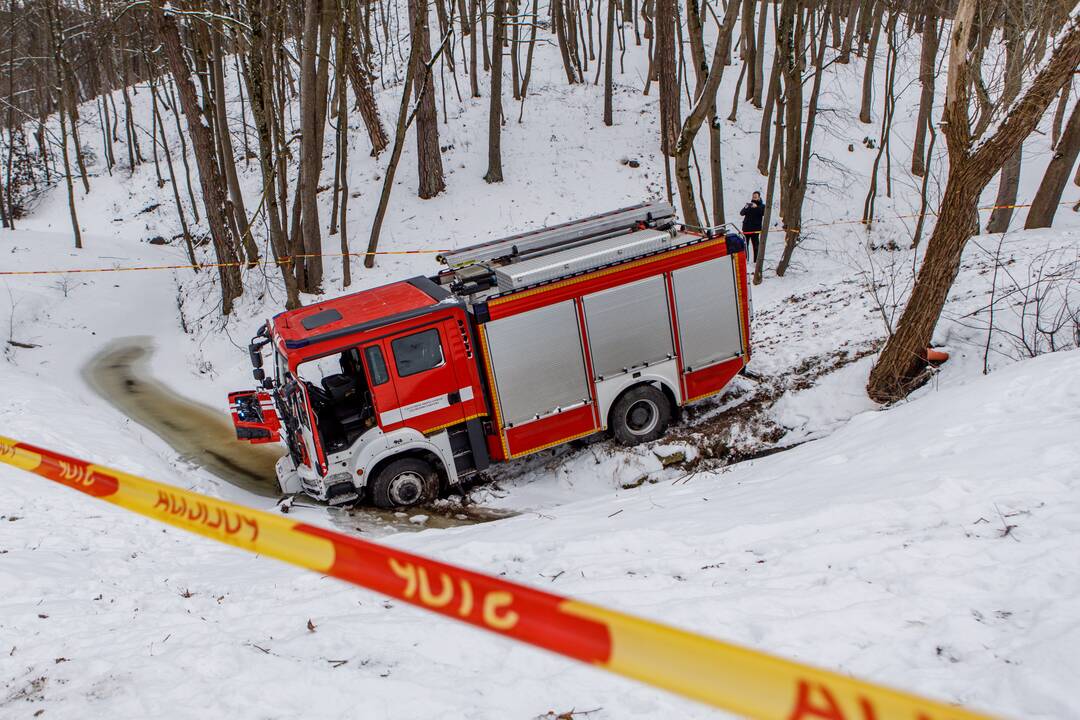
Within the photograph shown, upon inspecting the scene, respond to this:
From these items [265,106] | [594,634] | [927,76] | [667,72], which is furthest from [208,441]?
[927,76]

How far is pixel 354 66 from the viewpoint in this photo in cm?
2188

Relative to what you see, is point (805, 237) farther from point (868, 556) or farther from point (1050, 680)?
point (1050, 680)

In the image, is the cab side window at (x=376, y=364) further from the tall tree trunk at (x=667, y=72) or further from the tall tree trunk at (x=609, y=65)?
the tall tree trunk at (x=609, y=65)

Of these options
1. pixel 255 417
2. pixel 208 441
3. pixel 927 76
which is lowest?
pixel 208 441

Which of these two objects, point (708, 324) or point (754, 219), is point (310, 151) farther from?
point (708, 324)

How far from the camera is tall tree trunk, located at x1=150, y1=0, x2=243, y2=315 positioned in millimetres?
16297

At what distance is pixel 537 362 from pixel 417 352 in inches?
55.9

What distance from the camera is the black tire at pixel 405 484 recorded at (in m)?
8.82

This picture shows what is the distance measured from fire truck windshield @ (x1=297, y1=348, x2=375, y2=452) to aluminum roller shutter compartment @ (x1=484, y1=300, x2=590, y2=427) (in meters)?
1.57

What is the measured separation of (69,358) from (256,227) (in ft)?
24.3

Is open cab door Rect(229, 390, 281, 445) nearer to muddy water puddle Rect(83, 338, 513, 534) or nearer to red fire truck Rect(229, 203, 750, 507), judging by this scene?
red fire truck Rect(229, 203, 750, 507)

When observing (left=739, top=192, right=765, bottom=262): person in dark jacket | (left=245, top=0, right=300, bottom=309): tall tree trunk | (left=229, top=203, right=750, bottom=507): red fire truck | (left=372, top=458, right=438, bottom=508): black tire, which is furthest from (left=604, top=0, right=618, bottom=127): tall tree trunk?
(left=372, top=458, right=438, bottom=508): black tire

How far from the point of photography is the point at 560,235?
9.99 metres

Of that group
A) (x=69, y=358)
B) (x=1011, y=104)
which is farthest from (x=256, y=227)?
(x=1011, y=104)
